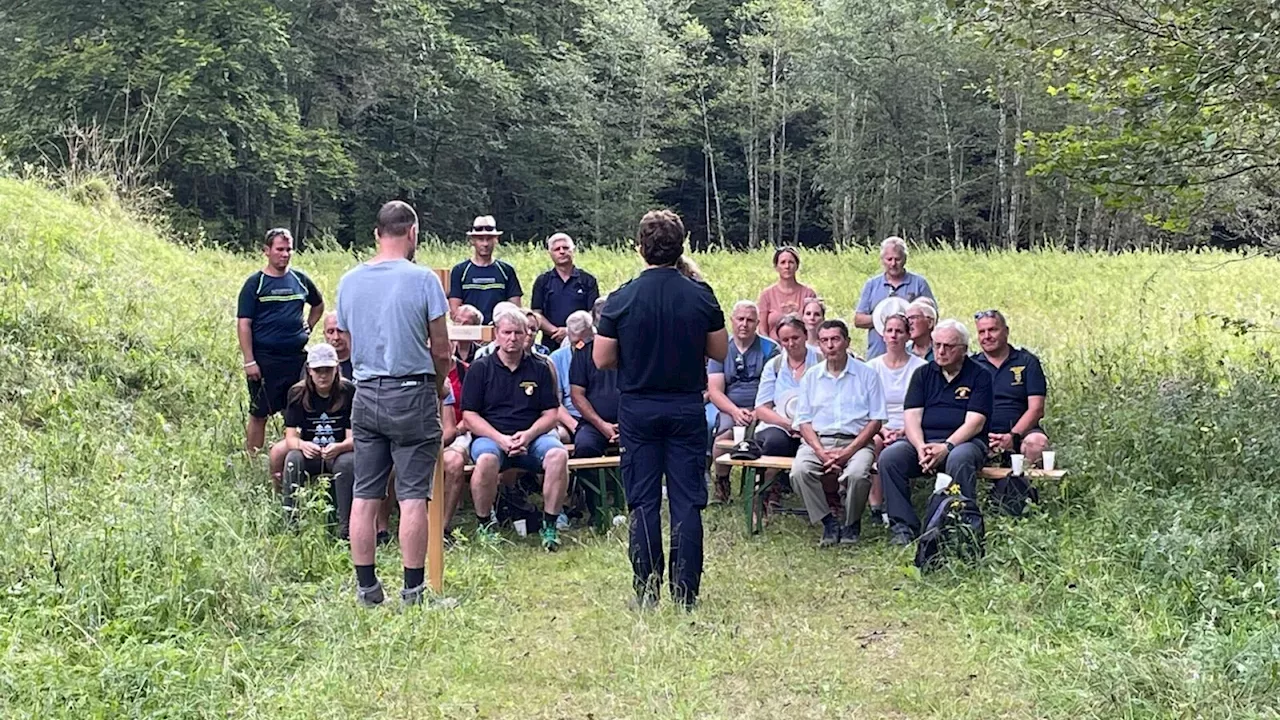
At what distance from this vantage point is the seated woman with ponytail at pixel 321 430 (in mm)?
5809

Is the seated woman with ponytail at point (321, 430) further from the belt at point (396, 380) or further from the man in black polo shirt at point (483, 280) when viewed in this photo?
the man in black polo shirt at point (483, 280)

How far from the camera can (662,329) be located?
4.59 meters

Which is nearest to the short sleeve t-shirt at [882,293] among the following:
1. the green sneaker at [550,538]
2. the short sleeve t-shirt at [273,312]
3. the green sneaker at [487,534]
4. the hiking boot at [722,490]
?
the hiking boot at [722,490]

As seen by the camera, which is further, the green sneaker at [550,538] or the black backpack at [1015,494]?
the green sneaker at [550,538]

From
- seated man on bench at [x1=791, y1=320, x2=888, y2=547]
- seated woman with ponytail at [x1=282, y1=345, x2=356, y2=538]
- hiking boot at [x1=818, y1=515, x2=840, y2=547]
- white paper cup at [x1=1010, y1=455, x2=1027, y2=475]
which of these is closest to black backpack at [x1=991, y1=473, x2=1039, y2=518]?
white paper cup at [x1=1010, y1=455, x2=1027, y2=475]

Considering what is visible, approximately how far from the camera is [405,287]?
4535 millimetres

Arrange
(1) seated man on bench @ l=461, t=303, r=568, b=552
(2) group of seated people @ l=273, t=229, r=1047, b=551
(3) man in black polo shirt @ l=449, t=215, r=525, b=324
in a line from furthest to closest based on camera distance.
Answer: (3) man in black polo shirt @ l=449, t=215, r=525, b=324 → (1) seated man on bench @ l=461, t=303, r=568, b=552 → (2) group of seated people @ l=273, t=229, r=1047, b=551

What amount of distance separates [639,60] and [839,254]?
65.8 feet

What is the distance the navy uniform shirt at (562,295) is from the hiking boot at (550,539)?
7.63 ft

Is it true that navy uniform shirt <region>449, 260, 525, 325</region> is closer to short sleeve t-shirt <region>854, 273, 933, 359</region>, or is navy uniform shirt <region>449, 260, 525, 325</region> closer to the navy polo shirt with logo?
the navy polo shirt with logo

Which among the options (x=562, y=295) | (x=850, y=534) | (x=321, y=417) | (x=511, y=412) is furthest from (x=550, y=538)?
(x=562, y=295)

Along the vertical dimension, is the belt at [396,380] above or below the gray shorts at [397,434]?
above

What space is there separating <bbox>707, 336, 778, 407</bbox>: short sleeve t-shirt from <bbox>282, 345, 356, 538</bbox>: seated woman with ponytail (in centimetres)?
233

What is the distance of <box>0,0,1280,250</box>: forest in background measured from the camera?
25.0 metres
